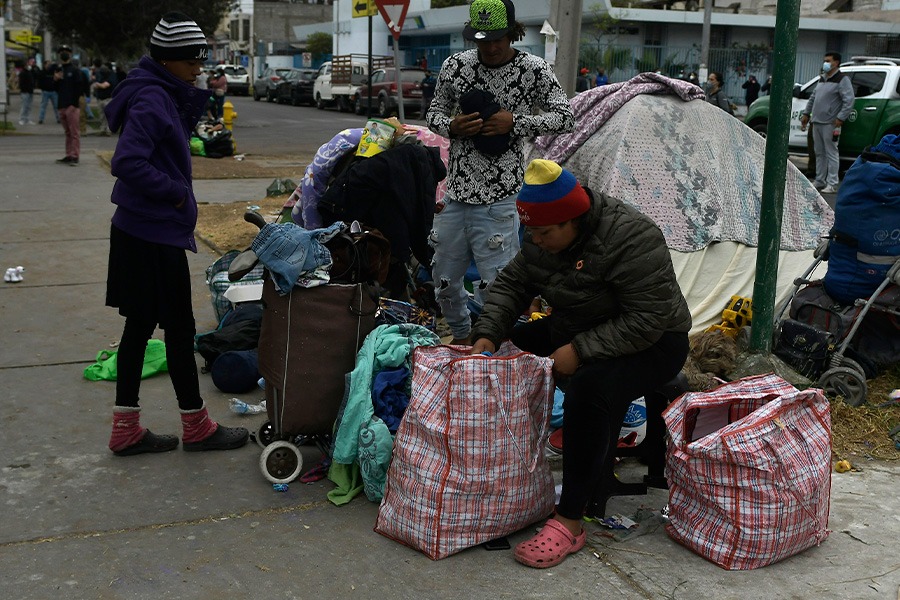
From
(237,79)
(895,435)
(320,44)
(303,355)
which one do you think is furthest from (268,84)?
(895,435)

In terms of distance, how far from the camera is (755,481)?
3277 mm

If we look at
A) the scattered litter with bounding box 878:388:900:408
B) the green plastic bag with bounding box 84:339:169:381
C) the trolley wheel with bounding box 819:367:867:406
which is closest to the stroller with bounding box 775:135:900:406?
the trolley wheel with bounding box 819:367:867:406

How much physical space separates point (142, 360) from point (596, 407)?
80.1 inches

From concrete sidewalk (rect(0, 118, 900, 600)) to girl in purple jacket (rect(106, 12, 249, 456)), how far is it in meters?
0.12

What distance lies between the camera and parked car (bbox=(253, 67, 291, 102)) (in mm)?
43184

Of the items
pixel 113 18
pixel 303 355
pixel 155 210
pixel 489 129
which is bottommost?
pixel 303 355

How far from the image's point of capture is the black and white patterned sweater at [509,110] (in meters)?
4.94

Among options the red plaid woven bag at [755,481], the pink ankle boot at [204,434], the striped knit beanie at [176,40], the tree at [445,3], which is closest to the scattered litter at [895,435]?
the red plaid woven bag at [755,481]

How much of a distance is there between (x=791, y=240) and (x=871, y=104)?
10.1 m

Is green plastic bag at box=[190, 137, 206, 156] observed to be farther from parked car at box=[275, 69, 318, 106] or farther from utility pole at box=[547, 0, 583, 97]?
parked car at box=[275, 69, 318, 106]

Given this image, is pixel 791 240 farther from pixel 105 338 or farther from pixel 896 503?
pixel 105 338

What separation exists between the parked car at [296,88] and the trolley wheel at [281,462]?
1471 inches

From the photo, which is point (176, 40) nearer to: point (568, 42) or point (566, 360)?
point (566, 360)

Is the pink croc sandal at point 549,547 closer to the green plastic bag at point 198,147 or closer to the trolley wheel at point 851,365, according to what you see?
the trolley wheel at point 851,365
